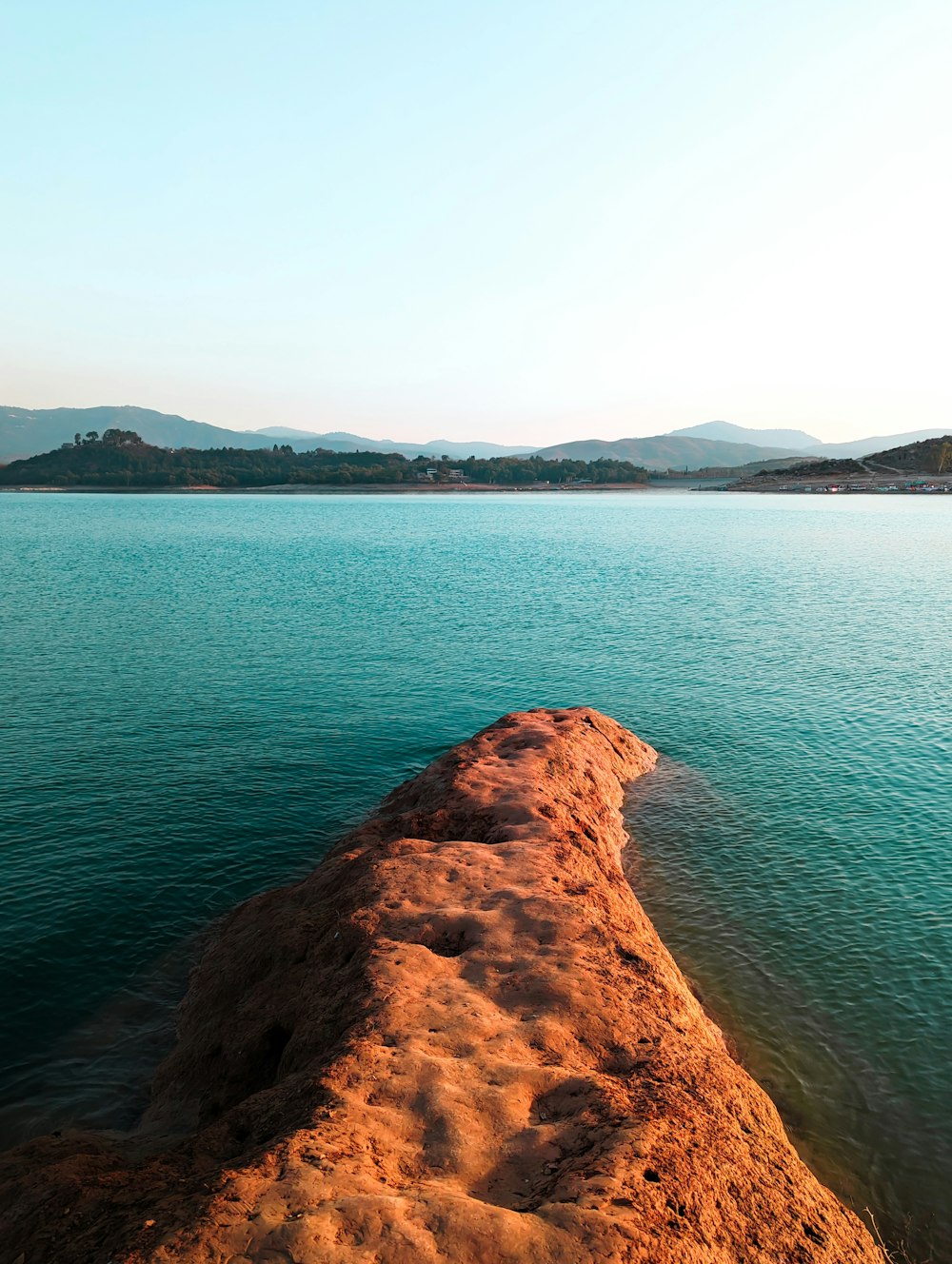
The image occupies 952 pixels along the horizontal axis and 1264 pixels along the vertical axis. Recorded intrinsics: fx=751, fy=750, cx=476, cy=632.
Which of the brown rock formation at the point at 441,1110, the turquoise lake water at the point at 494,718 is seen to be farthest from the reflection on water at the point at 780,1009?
the brown rock formation at the point at 441,1110

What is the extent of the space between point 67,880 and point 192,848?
3.07 meters

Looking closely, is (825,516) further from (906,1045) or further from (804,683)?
(906,1045)

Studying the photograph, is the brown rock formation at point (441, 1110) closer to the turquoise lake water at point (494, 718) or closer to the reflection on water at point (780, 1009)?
the reflection on water at point (780, 1009)

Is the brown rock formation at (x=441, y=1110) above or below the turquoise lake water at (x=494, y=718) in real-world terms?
above

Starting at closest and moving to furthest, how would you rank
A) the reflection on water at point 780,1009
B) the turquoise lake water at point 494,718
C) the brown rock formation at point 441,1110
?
the brown rock formation at point 441,1110
the reflection on water at point 780,1009
the turquoise lake water at point 494,718

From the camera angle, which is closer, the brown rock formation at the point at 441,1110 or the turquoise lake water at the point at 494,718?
the brown rock formation at the point at 441,1110

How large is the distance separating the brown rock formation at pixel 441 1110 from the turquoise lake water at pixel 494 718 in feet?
6.93

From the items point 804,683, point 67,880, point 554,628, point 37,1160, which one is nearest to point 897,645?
point 804,683

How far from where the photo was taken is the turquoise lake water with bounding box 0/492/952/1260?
13312 mm

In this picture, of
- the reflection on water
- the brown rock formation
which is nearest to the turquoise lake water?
the reflection on water

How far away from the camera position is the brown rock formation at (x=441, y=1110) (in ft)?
22.1

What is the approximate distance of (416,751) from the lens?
27484 millimetres

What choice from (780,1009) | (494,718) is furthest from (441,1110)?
(494,718)

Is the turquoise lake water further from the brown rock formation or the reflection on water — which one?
the brown rock formation
